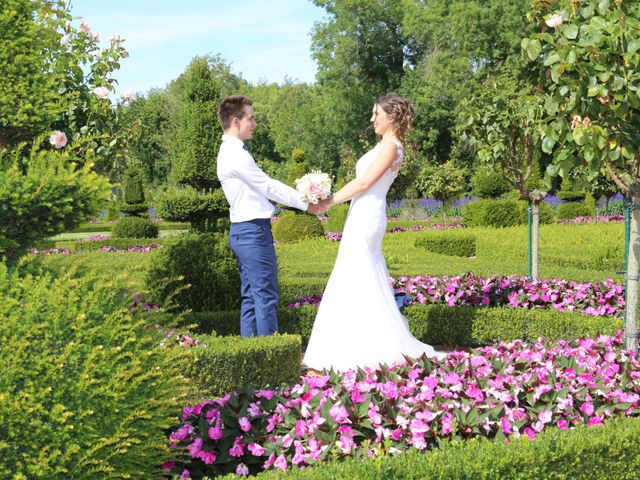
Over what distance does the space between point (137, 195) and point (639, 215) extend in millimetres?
23048

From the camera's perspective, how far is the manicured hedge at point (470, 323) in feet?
21.2

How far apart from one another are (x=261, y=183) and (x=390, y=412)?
8.01ft

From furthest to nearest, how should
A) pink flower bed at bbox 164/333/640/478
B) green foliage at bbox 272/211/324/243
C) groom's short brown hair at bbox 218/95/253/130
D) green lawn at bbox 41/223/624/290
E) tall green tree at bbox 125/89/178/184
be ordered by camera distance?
tall green tree at bbox 125/89/178/184
green foliage at bbox 272/211/324/243
green lawn at bbox 41/223/624/290
groom's short brown hair at bbox 218/95/253/130
pink flower bed at bbox 164/333/640/478

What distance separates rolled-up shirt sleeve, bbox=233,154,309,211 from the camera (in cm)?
548

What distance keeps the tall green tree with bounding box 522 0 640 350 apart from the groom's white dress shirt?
6.69 ft

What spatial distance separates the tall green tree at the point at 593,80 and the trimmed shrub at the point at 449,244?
38.4 feet

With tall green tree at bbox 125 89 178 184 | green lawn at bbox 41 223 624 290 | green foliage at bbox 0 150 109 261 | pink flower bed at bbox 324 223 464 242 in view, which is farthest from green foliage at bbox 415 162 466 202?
tall green tree at bbox 125 89 178 184

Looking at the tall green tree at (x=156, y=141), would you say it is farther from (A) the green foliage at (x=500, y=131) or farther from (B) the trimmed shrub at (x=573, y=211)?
(A) the green foliage at (x=500, y=131)

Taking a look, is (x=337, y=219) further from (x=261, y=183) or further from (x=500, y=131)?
(x=261, y=183)

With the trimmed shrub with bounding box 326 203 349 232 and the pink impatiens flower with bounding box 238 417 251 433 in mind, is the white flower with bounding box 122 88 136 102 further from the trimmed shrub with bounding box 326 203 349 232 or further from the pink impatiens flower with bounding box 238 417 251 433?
the trimmed shrub with bounding box 326 203 349 232

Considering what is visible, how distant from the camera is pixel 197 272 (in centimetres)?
667

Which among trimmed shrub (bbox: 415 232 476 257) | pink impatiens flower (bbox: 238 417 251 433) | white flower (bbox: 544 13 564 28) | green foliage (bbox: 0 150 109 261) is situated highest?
white flower (bbox: 544 13 564 28)

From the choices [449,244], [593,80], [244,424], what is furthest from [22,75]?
[449,244]

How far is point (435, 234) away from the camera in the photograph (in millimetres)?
16953
